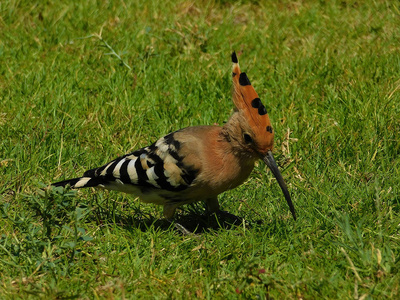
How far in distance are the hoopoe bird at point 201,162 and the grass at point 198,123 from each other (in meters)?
0.19

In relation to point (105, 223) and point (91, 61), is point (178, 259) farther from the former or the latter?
point (91, 61)

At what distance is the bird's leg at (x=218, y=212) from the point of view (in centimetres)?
419

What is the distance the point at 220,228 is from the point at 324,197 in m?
0.71

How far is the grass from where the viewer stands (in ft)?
11.3

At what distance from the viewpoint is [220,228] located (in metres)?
4.03

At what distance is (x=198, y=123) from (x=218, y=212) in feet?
4.06

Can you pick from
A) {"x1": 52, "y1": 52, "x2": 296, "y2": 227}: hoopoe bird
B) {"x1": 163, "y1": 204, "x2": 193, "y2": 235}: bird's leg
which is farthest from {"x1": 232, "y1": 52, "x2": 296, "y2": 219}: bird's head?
{"x1": 163, "y1": 204, "x2": 193, "y2": 235}: bird's leg

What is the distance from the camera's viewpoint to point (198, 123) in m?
5.32

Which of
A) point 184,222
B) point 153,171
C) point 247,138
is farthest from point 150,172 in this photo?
point 247,138

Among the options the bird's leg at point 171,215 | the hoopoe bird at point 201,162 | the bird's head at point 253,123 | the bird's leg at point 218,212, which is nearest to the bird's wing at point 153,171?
the hoopoe bird at point 201,162

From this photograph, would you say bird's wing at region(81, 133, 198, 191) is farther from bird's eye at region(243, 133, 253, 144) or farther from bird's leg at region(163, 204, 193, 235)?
bird's eye at region(243, 133, 253, 144)

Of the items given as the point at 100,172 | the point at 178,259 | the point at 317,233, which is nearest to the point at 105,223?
the point at 100,172

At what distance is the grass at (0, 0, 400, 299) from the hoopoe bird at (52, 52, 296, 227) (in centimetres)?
19

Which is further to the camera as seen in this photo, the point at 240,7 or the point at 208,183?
the point at 240,7
